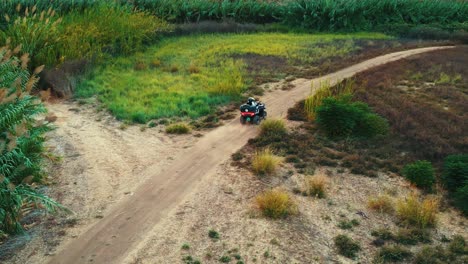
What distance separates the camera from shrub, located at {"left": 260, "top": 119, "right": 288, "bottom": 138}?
1570cm

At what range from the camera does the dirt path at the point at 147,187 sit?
32.4 feet

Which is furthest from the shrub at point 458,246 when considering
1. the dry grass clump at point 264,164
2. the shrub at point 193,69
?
the shrub at point 193,69

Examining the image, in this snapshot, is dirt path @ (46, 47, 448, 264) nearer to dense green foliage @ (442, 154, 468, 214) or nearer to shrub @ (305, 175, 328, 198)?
shrub @ (305, 175, 328, 198)

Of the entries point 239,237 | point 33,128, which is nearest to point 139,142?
point 33,128

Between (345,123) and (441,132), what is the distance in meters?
3.17

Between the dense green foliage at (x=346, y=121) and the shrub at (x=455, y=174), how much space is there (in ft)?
9.66

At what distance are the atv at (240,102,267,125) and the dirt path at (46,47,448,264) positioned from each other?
25 centimetres

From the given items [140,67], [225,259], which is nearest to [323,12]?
[140,67]

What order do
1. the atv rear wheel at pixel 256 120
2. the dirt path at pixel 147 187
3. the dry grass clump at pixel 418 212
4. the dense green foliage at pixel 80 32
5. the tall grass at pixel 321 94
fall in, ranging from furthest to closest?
the dense green foliage at pixel 80 32 → the tall grass at pixel 321 94 → the atv rear wheel at pixel 256 120 → the dry grass clump at pixel 418 212 → the dirt path at pixel 147 187

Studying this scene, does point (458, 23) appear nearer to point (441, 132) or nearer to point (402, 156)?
point (441, 132)

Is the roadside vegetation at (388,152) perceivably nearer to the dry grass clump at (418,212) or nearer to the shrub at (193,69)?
the dry grass clump at (418,212)

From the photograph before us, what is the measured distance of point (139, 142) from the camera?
49.6 ft

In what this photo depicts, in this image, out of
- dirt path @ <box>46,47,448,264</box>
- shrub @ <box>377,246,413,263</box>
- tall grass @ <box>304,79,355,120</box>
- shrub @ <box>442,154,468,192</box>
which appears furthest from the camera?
tall grass @ <box>304,79,355,120</box>

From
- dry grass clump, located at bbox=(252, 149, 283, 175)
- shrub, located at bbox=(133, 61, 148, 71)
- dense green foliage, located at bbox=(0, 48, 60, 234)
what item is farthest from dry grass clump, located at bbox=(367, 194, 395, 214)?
shrub, located at bbox=(133, 61, 148, 71)
